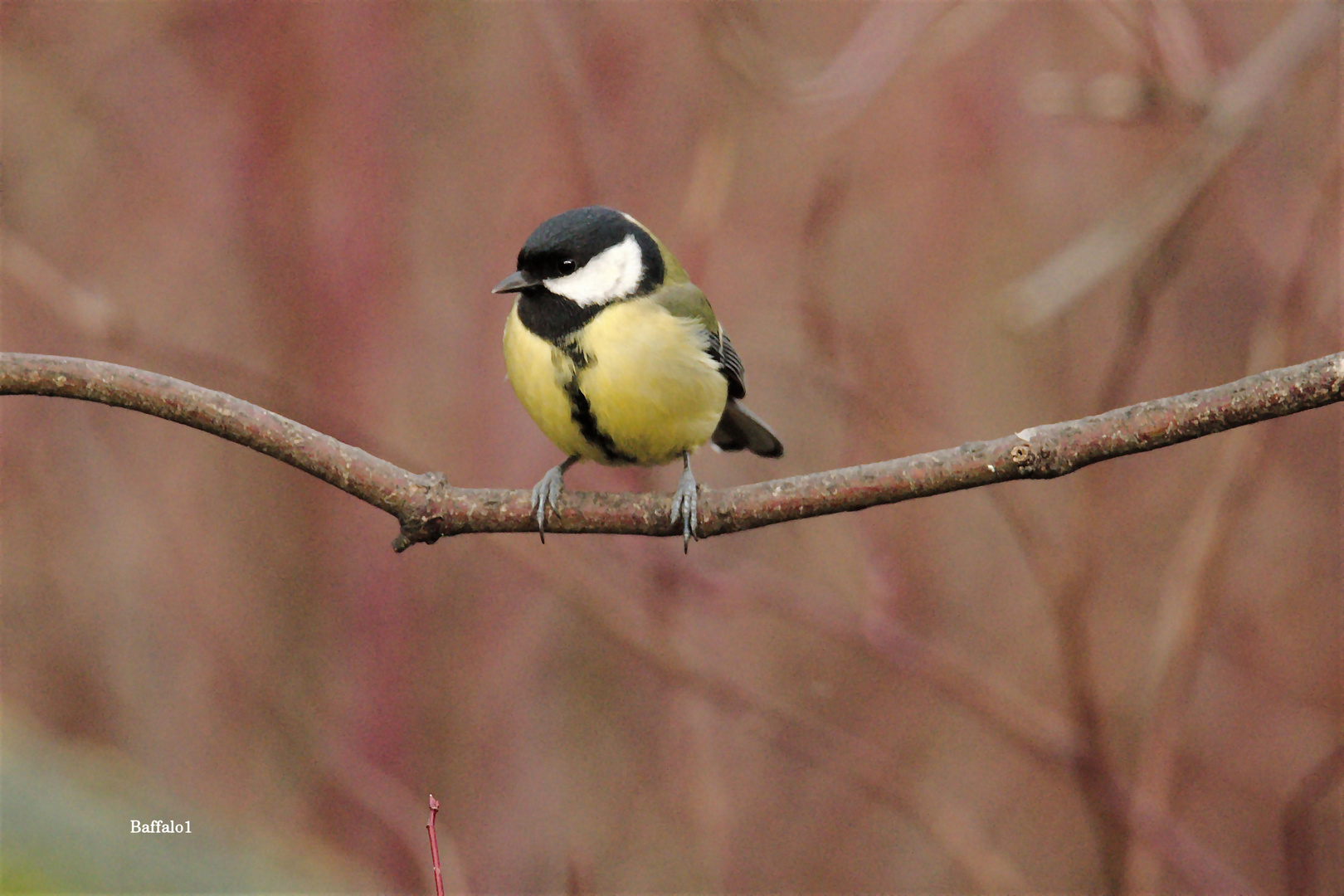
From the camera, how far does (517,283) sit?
2.64 metres

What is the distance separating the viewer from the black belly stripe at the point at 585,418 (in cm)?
254

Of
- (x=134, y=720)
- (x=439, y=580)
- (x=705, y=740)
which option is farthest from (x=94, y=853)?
(x=134, y=720)

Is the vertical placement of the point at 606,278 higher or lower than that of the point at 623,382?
higher

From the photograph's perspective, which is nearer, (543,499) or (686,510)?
(543,499)

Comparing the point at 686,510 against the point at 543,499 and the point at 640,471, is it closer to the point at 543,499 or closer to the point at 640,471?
the point at 543,499

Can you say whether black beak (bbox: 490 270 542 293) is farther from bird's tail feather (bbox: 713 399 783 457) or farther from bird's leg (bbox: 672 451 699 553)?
bird's tail feather (bbox: 713 399 783 457)

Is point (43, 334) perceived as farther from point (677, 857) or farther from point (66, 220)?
point (677, 857)

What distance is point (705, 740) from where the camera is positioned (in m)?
3.62

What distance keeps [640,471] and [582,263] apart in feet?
2.73

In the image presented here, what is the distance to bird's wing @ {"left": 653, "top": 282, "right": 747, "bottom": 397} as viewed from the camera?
9.23 feet

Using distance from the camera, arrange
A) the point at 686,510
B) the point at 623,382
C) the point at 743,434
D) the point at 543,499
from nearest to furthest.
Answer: the point at 543,499, the point at 686,510, the point at 623,382, the point at 743,434

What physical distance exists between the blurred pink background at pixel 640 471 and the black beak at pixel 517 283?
0.75 meters

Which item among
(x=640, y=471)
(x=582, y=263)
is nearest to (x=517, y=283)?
(x=582, y=263)

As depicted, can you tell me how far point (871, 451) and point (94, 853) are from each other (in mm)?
2911
